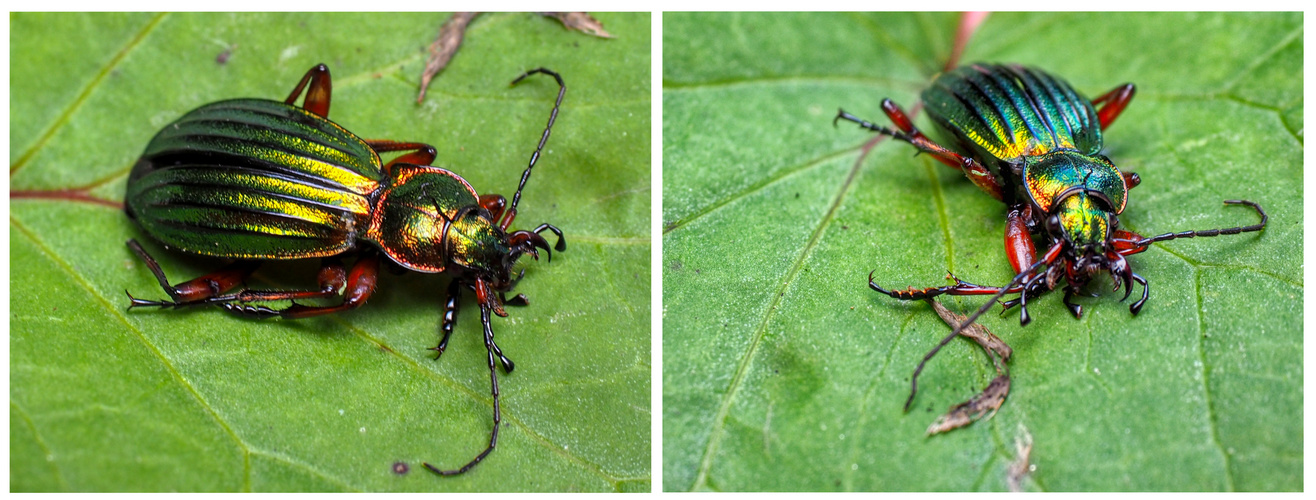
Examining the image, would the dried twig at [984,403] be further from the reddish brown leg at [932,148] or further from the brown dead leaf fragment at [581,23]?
the brown dead leaf fragment at [581,23]

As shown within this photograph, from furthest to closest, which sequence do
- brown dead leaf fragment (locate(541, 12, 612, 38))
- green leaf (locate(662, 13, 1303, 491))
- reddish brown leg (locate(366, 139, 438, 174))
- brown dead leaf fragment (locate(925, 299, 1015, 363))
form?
brown dead leaf fragment (locate(541, 12, 612, 38)) → reddish brown leg (locate(366, 139, 438, 174)) → brown dead leaf fragment (locate(925, 299, 1015, 363)) → green leaf (locate(662, 13, 1303, 491))

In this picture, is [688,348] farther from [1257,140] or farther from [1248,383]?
[1257,140]

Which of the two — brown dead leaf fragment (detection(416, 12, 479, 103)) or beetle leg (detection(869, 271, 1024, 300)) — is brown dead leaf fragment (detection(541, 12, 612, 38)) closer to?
brown dead leaf fragment (detection(416, 12, 479, 103))

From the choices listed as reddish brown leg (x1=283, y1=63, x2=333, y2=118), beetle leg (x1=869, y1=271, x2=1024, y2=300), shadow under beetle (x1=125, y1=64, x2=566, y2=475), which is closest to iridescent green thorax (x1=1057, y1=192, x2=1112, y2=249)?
beetle leg (x1=869, y1=271, x2=1024, y2=300)

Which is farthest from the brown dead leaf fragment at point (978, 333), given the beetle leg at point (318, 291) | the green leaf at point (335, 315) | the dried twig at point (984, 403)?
the beetle leg at point (318, 291)
